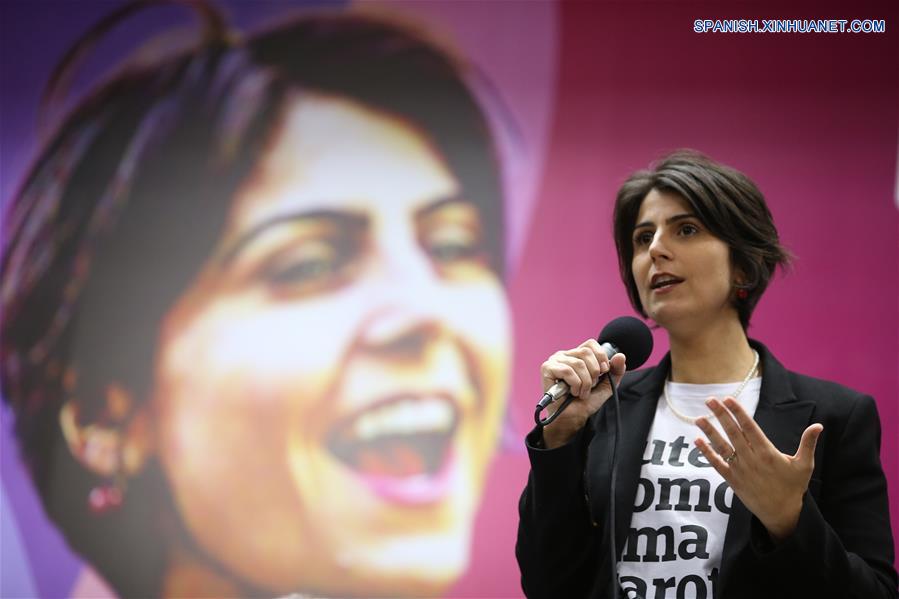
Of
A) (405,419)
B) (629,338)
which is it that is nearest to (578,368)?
(629,338)

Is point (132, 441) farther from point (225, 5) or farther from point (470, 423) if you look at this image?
point (225, 5)

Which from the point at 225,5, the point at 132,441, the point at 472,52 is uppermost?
the point at 225,5

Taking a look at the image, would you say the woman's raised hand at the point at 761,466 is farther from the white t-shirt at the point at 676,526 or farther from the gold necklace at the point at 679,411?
the gold necklace at the point at 679,411

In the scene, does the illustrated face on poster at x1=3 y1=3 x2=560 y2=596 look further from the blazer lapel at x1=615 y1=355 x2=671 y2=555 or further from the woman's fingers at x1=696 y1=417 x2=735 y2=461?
the woman's fingers at x1=696 y1=417 x2=735 y2=461

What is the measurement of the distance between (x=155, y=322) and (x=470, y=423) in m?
1.16

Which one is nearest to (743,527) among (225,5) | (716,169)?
(716,169)

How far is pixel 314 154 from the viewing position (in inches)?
126

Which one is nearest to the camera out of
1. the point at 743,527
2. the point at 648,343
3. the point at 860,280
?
the point at 743,527

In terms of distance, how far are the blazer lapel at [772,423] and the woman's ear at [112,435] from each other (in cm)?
215

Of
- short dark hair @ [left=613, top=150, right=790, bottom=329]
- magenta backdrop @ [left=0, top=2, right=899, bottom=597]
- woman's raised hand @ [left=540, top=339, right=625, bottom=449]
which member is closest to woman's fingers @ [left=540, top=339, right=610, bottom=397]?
woman's raised hand @ [left=540, top=339, right=625, bottom=449]

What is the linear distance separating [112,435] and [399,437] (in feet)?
3.28

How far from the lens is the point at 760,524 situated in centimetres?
141

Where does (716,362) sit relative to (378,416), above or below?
above

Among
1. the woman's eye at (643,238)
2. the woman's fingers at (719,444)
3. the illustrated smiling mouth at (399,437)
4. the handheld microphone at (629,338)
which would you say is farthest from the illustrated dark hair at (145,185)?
the woman's fingers at (719,444)
